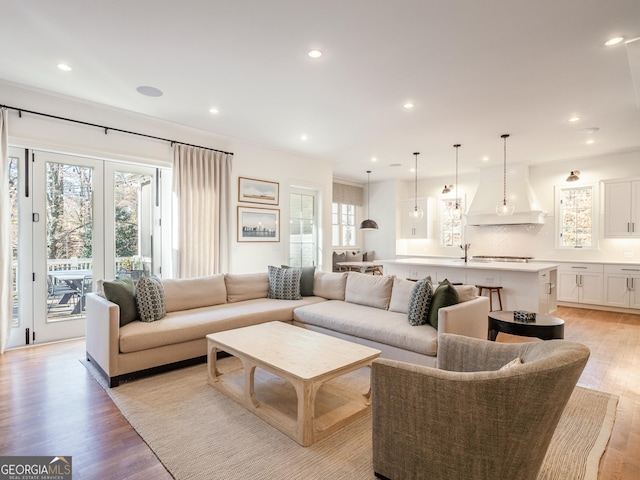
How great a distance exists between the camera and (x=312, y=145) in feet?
19.6

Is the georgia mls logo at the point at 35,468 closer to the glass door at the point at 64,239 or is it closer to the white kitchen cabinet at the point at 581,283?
the glass door at the point at 64,239

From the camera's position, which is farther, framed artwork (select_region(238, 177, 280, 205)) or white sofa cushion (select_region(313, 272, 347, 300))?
framed artwork (select_region(238, 177, 280, 205))

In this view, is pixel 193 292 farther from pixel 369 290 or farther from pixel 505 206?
pixel 505 206

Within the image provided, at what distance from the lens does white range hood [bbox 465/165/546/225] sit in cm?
Result: 688

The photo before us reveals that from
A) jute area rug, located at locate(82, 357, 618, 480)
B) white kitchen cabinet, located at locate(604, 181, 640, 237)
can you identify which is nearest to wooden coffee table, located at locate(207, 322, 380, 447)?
A: jute area rug, located at locate(82, 357, 618, 480)

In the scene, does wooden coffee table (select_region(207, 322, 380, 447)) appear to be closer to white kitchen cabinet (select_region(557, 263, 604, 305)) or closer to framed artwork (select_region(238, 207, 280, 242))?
framed artwork (select_region(238, 207, 280, 242))

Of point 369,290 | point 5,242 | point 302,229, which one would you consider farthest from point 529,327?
point 5,242

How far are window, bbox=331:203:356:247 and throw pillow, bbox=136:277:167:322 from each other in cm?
598

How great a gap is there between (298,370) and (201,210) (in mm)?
3665

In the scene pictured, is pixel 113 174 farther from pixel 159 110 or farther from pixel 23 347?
pixel 23 347

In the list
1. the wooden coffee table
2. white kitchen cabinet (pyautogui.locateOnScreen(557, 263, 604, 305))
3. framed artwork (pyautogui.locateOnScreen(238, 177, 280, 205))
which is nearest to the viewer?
the wooden coffee table

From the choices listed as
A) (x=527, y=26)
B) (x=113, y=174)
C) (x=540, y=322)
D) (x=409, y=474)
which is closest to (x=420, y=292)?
(x=540, y=322)

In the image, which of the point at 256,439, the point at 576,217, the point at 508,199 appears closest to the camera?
the point at 256,439

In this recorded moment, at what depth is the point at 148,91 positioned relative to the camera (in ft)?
12.4
